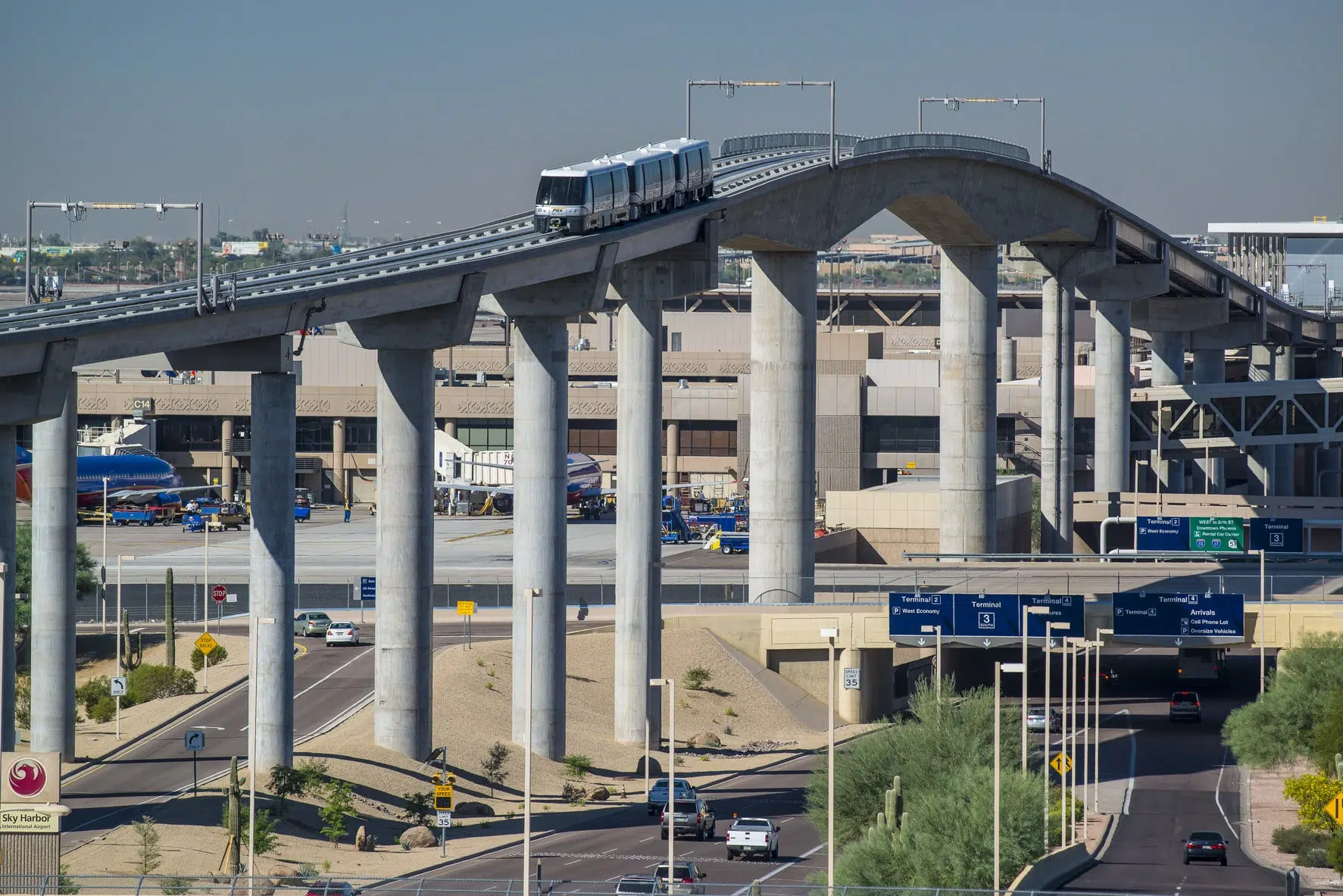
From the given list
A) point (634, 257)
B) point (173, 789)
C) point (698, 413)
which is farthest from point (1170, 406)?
point (173, 789)

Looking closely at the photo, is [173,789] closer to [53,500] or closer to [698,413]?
[53,500]

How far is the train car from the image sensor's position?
72.8 m

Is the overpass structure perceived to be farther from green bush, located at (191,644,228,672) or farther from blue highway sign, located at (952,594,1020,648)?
green bush, located at (191,644,228,672)

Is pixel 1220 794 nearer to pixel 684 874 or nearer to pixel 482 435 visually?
pixel 684 874

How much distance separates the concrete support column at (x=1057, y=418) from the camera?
12031 cm

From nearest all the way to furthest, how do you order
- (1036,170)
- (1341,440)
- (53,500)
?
1. (53,500)
2. (1036,170)
3. (1341,440)

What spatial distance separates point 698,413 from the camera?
178m

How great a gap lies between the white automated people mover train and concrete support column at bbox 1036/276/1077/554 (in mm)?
43766

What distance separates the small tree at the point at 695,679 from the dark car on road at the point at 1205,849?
97.5 feet

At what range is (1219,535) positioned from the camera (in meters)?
111

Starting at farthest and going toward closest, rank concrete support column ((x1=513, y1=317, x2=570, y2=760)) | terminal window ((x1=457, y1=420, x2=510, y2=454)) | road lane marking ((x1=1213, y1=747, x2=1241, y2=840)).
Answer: terminal window ((x1=457, y1=420, x2=510, y2=454)), concrete support column ((x1=513, y1=317, x2=570, y2=760)), road lane marking ((x1=1213, y1=747, x2=1241, y2=840))

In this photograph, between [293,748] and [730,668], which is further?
[730,668]

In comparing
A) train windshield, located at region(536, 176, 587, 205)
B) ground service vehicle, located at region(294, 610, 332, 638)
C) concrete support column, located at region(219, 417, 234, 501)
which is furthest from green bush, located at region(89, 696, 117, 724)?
concrete support column, located at region(219, 417, 234, 501)

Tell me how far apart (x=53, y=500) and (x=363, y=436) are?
114223mm
